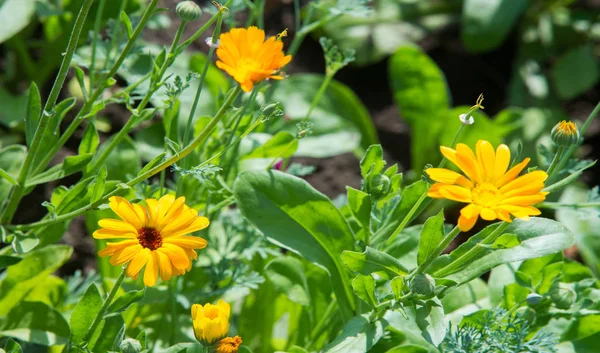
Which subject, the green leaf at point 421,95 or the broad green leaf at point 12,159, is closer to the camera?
the broad green leaf at point 12,159

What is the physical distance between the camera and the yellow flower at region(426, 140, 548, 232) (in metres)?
1.12

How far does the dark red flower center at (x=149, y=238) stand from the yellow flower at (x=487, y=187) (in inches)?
16.8

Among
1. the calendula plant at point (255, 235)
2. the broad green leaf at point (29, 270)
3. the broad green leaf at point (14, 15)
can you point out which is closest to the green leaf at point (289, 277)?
the calendula plant at point (255, 235)

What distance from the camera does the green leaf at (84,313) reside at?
4.70 feet

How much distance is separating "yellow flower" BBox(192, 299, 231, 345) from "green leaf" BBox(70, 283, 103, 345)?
0.27m

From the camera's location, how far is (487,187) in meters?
1.19

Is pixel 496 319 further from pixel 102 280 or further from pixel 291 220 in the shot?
pixel 102 280

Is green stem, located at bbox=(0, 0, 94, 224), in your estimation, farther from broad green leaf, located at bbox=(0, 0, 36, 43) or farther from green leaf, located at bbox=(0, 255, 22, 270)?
broad green leaf, located at bbox=(0, 0, 36, 43)

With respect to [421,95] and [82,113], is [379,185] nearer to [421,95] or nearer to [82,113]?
[82,113]

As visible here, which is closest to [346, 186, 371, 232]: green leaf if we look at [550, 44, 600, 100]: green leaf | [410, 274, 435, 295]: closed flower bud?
[410, 274, 435, 295]: closed flower bud

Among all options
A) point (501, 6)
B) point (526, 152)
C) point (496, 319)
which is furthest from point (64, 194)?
point (501, 6)

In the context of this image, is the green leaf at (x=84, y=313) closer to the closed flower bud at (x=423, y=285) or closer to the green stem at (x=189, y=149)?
the green stem at (x=189, y=149)

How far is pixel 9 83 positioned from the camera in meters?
2.56

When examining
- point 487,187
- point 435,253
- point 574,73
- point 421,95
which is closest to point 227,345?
point 435,253
